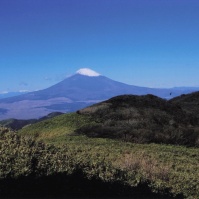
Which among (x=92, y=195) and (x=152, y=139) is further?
(x=152, y=139)

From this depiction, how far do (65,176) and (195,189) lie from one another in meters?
3.96

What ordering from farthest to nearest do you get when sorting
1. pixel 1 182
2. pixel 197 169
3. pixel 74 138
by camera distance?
pixel 74 138 → pixel 197 169 → pixel 1 182

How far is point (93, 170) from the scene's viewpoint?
10.7 m

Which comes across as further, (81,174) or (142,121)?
(142,121)

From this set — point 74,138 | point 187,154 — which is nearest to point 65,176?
point 187,154

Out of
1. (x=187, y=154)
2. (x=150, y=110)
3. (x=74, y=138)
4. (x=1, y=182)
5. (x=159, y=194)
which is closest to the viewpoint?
(x=1, y=182)

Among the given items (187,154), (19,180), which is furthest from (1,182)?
(187,154)

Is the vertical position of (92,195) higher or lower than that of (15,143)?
lower

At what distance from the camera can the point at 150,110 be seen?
33.7 m

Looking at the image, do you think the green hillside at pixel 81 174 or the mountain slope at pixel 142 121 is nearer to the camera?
the green hillside at pixel 81 174

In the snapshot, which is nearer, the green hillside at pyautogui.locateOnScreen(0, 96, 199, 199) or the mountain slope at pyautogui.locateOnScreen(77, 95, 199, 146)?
the green hillside at pyautogui.locateOnScreen(0, 96, 199, 199)

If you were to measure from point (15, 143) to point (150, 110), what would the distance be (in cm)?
2352

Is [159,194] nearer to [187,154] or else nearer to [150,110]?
[187,154]

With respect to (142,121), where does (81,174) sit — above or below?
below
